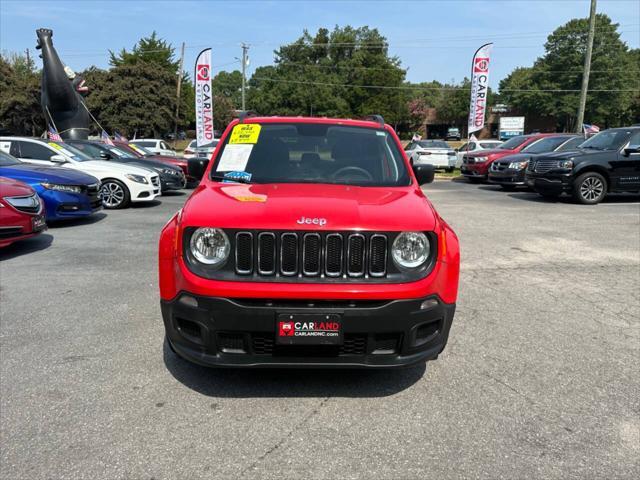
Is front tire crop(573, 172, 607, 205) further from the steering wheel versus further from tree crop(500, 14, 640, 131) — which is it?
tree crop(500, 14, 640, 131)

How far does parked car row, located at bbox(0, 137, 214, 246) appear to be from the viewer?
7168 mm

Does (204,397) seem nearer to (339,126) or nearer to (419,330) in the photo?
(419,330)

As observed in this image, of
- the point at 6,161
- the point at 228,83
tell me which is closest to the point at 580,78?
the point at 6,161

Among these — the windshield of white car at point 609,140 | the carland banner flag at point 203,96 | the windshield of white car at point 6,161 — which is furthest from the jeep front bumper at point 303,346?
the carland banner flag at point 203,96

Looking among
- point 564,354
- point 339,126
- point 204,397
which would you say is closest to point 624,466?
point 564,354

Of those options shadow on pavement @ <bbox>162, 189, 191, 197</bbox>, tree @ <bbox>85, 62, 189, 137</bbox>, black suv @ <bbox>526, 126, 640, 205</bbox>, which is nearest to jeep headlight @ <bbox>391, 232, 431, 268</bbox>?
black suv @ <bbox>526, 126, 640, 205</bbox>

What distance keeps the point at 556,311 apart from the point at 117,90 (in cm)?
4790

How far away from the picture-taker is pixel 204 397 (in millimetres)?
3354

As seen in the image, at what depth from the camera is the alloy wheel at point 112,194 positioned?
1202 centimetres

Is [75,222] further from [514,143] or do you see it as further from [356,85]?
[356,85]

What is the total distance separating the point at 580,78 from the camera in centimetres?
6600

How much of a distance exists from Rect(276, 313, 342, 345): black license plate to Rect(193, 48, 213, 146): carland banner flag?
22109 millimetres

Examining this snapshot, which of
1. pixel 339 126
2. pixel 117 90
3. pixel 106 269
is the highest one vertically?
pixel 117 90

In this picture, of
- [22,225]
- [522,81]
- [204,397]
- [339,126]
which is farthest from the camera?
[522,81]
